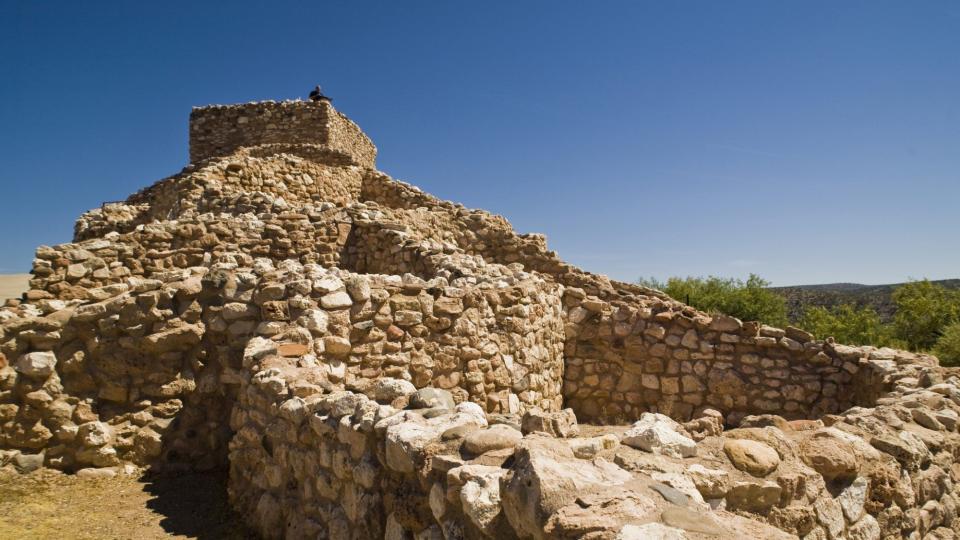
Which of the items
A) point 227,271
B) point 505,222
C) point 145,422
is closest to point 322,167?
point 505,222

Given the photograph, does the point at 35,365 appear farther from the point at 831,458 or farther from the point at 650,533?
the point at 831,458

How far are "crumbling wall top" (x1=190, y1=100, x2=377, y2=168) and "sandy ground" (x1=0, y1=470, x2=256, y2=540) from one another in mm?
12114

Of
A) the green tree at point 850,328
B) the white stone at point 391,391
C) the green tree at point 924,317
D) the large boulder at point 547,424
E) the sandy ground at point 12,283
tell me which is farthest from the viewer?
the sandy ground at point 12,283

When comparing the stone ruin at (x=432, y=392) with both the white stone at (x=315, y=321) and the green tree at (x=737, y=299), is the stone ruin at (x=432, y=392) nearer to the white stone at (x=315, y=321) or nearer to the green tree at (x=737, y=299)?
the white stone at (x=315, y=321)

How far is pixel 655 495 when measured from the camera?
230 centimetres

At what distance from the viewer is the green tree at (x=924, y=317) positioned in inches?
984

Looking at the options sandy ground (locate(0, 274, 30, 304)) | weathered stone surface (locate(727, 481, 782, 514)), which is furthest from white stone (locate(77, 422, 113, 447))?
sandy ground (locate(0, 274, 30, 304))

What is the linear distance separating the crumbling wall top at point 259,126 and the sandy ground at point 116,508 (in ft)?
39.7

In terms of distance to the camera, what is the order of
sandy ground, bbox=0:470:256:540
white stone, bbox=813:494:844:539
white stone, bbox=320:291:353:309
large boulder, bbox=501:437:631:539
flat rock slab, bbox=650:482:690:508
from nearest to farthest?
large boulder, bbox=501:437:631:539 → flat rock slab, bbox=650:482:690:508 → white stone, bbox=813:494:844:539 → sandy ground, bbox=0:470:256:540 → white stone, bbox=320:291:353:309

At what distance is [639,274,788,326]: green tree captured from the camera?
25.6 metres

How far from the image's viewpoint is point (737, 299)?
2636 cm

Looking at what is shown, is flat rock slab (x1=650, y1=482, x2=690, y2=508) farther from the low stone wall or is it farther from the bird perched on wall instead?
the bird perched on wall

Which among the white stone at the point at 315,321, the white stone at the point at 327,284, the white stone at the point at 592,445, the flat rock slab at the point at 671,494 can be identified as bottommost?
the flat rock slab at the point at 671,494

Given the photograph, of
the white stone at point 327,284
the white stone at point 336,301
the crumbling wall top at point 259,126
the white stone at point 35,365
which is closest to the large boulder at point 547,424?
the white stone at point 336,301
